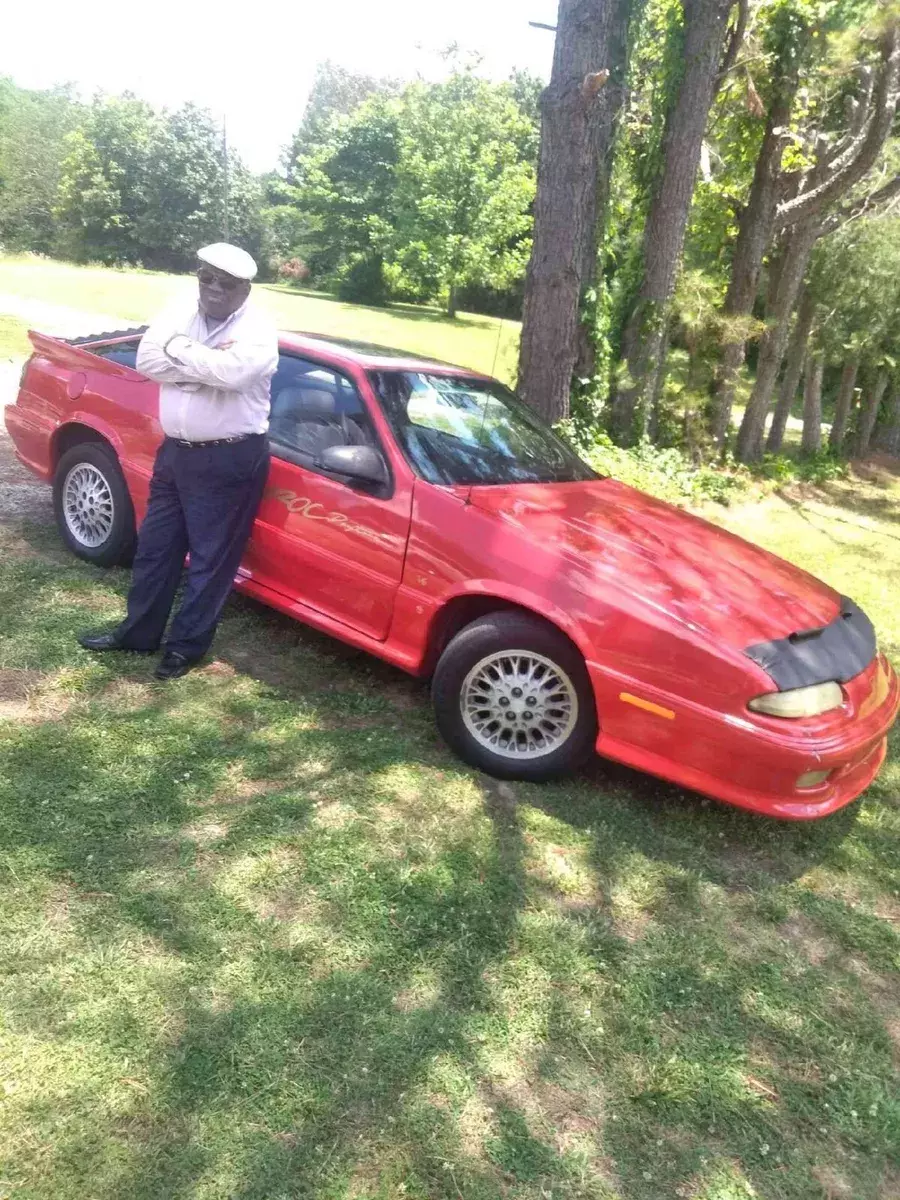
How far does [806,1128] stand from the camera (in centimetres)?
228

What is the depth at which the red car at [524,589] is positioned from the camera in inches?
124

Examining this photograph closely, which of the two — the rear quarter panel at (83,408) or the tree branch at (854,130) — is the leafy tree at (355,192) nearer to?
the tree branch at (854,130)

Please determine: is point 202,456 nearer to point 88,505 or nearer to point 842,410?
point 88,505

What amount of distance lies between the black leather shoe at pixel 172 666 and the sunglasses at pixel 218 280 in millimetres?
1595

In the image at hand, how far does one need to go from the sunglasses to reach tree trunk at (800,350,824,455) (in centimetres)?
1350

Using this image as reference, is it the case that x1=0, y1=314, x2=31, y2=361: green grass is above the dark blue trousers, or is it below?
below

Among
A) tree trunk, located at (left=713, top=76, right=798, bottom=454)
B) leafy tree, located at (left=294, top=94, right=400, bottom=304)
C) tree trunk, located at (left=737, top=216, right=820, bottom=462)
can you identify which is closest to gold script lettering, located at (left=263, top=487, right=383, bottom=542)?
tree trunk, located at (left=713, top=76, right=798, bottom=454)

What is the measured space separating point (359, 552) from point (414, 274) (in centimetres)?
4045

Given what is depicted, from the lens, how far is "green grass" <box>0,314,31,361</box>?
1259 cm

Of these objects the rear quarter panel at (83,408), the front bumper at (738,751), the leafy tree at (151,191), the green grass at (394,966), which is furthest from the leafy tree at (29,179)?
the front bumper at (738,751)

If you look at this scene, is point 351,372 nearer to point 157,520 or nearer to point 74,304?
point 157,520

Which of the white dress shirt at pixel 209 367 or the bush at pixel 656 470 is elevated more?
the white dress shirt at pixel 209 367

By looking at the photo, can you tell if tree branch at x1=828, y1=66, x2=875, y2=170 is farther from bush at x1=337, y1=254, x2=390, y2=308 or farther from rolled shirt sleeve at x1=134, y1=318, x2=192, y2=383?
bush at x1=337, y1=254, x2=390, y2=308

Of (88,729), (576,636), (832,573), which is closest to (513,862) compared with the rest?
(576,636)
